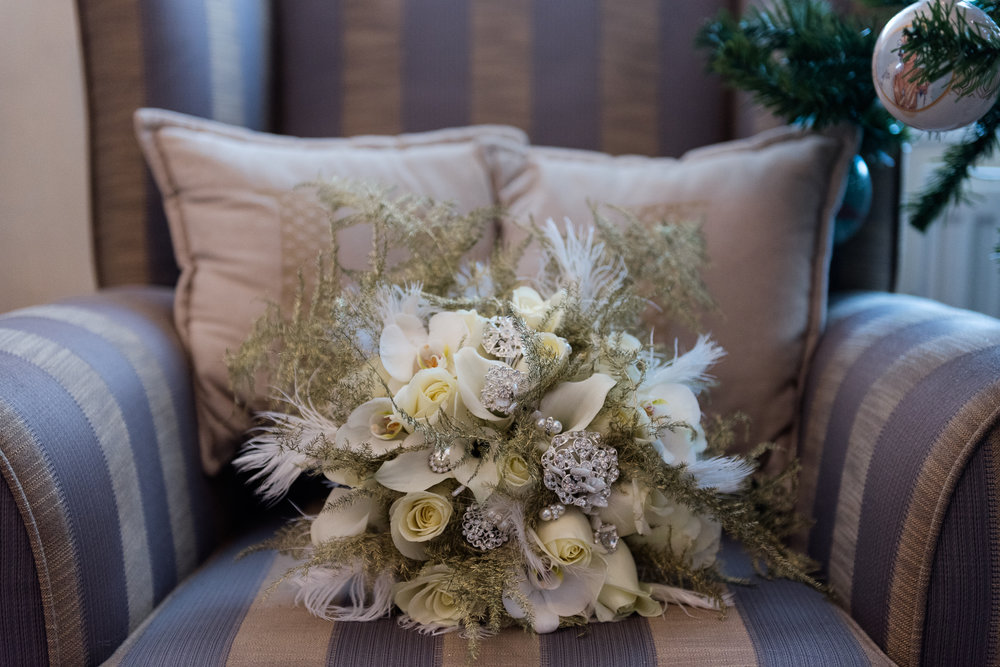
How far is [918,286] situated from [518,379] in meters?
1.29

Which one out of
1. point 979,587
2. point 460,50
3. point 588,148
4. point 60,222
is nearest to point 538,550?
point 979,587

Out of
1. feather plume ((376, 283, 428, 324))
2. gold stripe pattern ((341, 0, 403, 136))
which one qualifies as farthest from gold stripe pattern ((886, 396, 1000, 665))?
gold stripe pattern ((341, 0, 403, 136))

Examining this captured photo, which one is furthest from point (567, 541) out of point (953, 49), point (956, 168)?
point (956, 168)

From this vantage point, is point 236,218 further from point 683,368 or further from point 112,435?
point 683,368

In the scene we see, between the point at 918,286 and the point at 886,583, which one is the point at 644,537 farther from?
the point at 918,286

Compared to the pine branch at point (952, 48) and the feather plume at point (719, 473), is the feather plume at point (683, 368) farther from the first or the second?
the pine branch at point (952, 48)

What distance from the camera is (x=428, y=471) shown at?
0.64 m

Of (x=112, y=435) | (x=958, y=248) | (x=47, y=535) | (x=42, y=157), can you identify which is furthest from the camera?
(x=958, y=248)

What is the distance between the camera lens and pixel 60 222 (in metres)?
1.43

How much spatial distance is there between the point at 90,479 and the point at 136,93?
66 cm

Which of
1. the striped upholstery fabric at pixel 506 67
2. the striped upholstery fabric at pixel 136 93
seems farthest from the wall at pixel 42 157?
the striped upholstery fabric at pixel 506 67

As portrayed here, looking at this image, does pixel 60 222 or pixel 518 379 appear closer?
pixel 518 379

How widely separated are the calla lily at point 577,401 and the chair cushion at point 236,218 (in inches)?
14.5

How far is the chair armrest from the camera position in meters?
0.60
